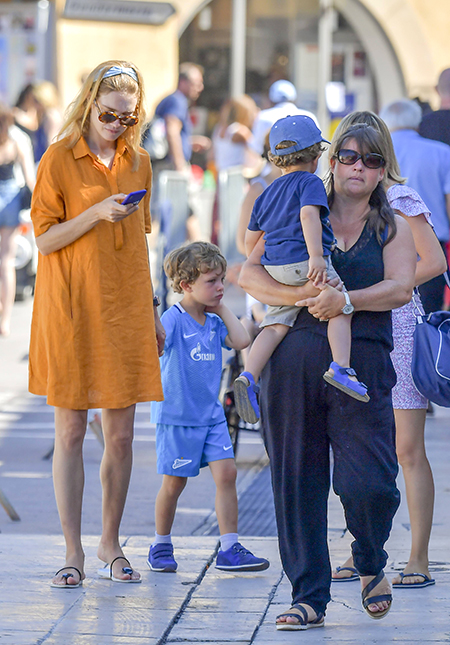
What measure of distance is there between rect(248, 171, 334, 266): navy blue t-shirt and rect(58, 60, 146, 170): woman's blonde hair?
0.79 m

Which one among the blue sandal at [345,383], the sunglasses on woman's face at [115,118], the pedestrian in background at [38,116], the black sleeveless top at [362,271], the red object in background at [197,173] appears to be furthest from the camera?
the red object in background at [197,173]

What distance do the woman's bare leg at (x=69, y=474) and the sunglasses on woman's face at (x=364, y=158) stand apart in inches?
58.0

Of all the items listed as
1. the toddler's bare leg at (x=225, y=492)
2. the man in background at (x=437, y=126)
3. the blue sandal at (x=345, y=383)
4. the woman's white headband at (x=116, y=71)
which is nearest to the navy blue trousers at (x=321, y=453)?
the blue sandal at (x=345, y=383)

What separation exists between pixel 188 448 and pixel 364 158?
154 cm

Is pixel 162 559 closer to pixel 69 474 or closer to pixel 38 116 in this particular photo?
pixel 69 474

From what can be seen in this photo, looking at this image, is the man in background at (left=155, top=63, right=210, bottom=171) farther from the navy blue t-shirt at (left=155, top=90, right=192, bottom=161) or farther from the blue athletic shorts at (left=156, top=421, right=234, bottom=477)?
the blue athletic shorts at (left=156, top=421, right=234, bottom=477)

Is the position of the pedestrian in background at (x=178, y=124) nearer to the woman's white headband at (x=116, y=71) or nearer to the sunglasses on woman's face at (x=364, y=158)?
the woman's white headband at (x=116, y=71)

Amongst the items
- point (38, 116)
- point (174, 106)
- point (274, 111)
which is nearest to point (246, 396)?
point (274, 111)

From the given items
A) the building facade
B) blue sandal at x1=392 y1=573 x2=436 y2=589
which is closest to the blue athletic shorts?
blue sandal at x1=392 y1=573 x2=436 y2=589

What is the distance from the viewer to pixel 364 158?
3.65 meters

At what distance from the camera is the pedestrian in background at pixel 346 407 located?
3621mm

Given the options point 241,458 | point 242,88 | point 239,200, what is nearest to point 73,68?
point 242,88

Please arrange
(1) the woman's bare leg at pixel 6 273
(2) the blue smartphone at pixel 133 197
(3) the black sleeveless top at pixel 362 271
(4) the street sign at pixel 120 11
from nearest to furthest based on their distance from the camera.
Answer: (3) the black sleeveless top at pixel 362 271 < (2) the blue smartphone at pixel 133 197 < (1) the woman's bare leg at pixel 6 273 < (4) the street sign at pixel 120 11

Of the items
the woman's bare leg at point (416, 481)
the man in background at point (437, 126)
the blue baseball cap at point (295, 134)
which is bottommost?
the woman's bare leg at point (416, 481)
